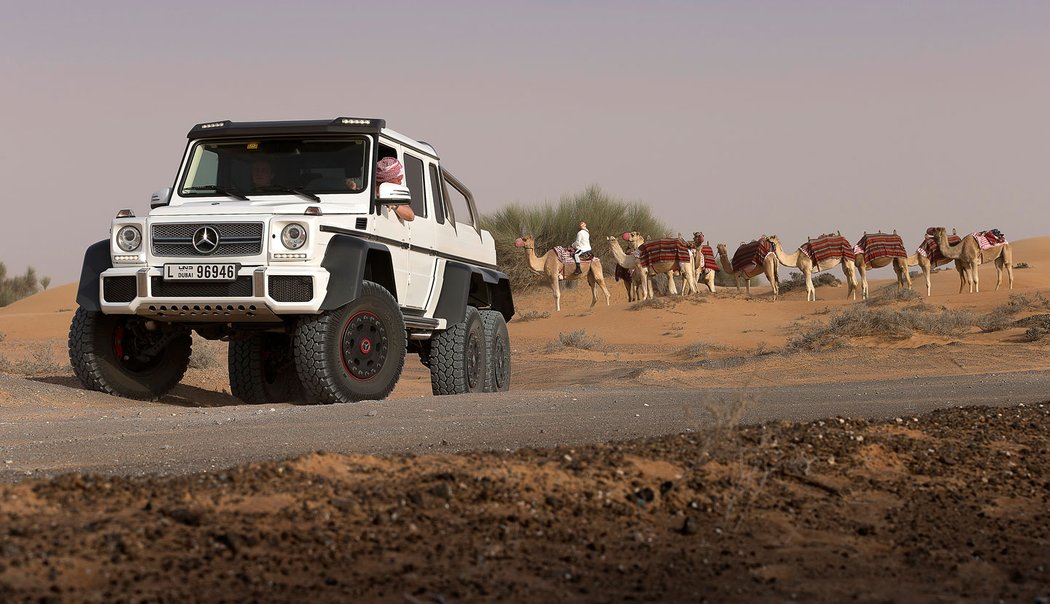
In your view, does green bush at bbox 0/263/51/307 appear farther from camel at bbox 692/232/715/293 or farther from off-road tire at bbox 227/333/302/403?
off-road tire at bbox 227/333/302/403

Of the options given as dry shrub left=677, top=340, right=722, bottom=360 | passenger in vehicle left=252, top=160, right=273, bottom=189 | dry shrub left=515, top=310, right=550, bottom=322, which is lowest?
dry shrub left=677, top=340, right=722, bottom=360

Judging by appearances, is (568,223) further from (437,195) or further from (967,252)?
(437,195)

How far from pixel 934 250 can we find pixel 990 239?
1.66 metres

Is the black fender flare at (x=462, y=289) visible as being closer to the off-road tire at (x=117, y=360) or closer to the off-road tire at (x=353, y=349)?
the off-road tire at (x=353, y=349)

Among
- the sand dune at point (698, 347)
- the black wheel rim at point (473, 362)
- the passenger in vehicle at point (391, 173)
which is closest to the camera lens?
the passenger in vehicle at point (391, 173)

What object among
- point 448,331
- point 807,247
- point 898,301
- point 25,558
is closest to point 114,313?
point 448,331

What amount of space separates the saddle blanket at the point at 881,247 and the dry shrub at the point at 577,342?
1141 centimetres

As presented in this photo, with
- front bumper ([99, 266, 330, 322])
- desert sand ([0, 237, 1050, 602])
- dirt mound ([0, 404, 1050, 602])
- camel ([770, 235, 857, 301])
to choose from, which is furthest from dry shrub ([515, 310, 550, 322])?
dirt mound ([0, 404, 1050, 602])

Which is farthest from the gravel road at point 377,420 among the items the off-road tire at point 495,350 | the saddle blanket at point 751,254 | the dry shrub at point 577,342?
the saddle blanket at point 751,254

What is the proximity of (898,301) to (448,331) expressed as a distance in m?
19.4

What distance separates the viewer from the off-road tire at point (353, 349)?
10375 mm

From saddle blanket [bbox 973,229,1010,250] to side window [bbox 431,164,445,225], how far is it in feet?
89.0

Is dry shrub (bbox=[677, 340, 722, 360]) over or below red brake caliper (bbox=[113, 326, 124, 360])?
below

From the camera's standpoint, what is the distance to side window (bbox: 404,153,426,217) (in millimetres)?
11828
